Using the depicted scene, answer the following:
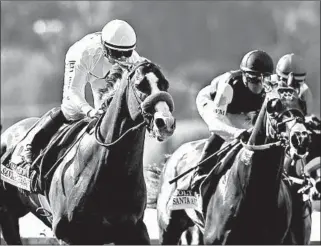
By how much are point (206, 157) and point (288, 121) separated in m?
1.61

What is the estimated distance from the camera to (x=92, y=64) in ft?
23.4

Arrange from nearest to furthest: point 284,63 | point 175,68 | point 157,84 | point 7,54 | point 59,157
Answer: point 157,84 < point 59,157 < point 284,63 < point 175,68 < point 7,54

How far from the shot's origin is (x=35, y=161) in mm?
7438

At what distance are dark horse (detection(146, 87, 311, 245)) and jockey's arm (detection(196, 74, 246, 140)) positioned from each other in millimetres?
→ 145

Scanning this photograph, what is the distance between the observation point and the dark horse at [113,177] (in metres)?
6.16

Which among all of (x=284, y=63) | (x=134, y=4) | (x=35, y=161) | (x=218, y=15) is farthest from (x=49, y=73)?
(x=35, y=161)

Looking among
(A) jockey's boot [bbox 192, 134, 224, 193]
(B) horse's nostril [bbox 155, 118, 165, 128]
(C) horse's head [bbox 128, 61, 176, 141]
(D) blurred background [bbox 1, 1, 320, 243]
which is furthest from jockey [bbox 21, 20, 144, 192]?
(D) blurred background [bbox 1, 1, 320, 243]

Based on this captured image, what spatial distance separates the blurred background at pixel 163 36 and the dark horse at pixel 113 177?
9.17m

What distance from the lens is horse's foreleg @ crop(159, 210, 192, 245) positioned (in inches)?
360

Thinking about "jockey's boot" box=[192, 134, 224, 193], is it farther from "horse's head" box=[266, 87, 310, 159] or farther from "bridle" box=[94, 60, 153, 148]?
"bridle" box=[94, 60, 153, 148]

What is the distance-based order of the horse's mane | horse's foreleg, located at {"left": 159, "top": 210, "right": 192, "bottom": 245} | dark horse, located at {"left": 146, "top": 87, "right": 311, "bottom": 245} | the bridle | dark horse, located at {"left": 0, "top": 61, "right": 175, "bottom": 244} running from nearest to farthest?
the bridle < dark horse, located at {"left": 0, "top": 61, "right": 175, "bottom": 244} < the horse's mane < dark horse, located at {"left": 146, "top": 87, "right": 311, "bottom": 245} < horse's foreleg, located at {"left": 159, "top": 210, "right": 192, "bottom": 245}

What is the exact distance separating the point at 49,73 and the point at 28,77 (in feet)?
1.79

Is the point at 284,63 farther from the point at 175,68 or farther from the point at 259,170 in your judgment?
the point at 175,68

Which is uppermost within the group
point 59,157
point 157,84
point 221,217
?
point 157,84
